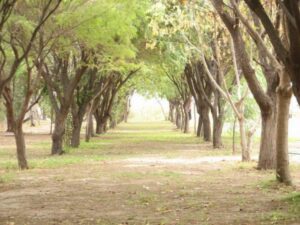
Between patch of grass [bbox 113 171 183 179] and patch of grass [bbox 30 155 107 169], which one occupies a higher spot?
patch of grass [bbox 30 155 107 169]

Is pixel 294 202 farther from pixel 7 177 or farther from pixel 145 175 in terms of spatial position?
pixel 7 177

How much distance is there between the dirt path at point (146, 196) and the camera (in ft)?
A: 30.0

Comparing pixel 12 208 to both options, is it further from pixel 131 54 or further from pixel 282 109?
pixel 131 54

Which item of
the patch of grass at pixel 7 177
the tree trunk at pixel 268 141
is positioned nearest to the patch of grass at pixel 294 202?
the tree trunk at pixel 268 141

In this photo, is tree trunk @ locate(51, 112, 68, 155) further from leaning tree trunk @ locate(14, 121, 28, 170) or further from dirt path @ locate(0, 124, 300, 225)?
leaning tree trunk @ locate(14, 121, 28, 170)

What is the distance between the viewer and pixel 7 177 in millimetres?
15305

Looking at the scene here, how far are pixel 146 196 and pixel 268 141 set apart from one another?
18.1ft

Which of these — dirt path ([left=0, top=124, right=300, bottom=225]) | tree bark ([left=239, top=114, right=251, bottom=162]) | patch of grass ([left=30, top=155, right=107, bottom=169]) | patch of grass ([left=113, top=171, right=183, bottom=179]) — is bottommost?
dirt path ([left=0, top=124, right=300, bottom=225])

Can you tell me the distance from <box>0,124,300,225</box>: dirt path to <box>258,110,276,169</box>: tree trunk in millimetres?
496

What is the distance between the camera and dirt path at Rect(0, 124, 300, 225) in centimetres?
916

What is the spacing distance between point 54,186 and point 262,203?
522 cm

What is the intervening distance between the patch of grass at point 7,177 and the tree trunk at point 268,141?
6.77 meters

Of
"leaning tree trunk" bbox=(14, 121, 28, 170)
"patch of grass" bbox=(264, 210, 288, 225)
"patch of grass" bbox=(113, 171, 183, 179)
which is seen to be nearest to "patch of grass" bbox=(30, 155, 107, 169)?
"leaning tree trunk" bbox=(14, 121, 28, 170)

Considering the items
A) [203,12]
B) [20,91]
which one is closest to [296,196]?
[203,12]
